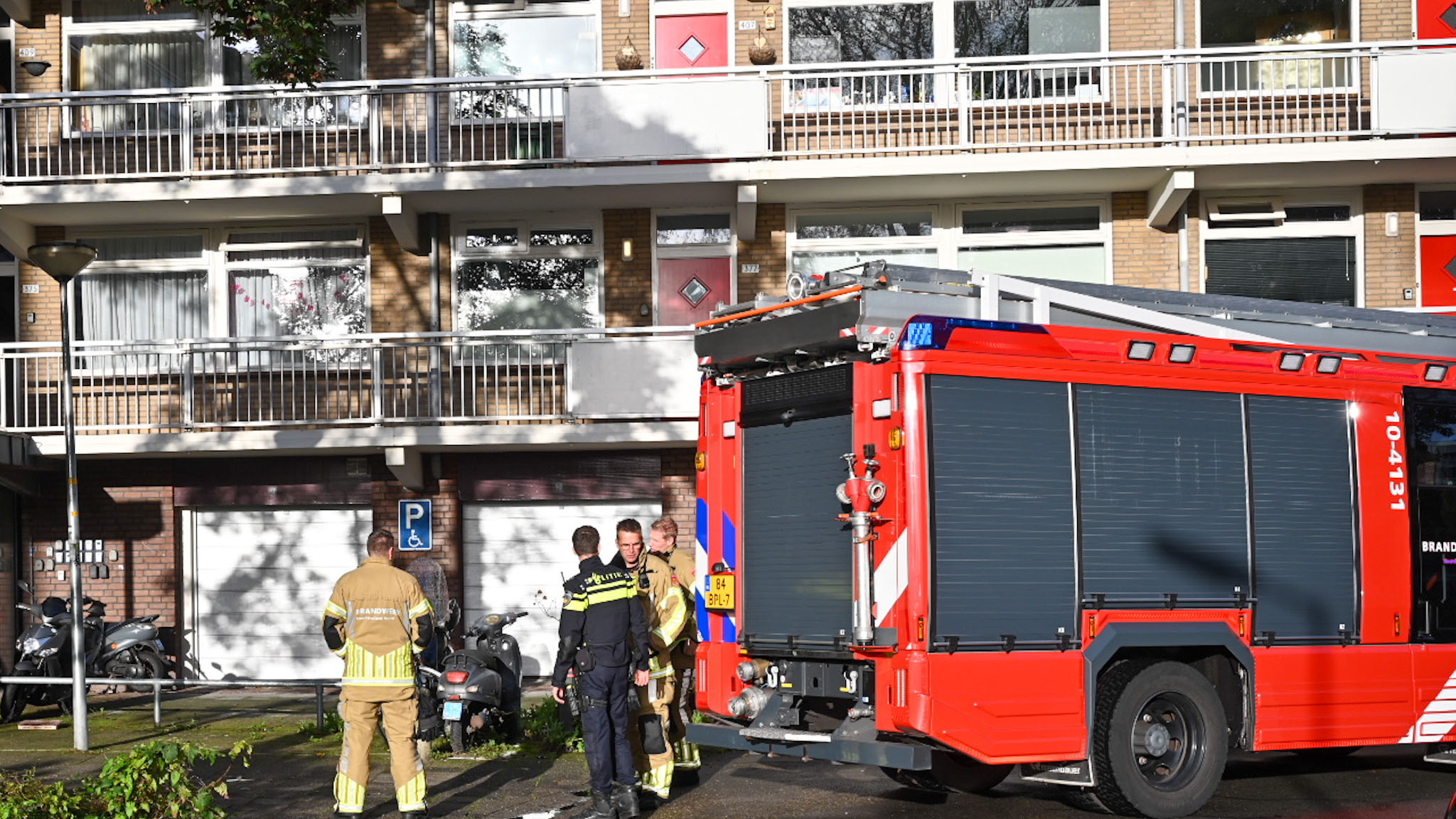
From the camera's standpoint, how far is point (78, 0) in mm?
19812

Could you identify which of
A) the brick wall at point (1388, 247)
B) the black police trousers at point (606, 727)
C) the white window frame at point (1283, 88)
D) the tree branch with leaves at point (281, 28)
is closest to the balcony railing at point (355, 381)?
the tree branch with leaves at point (281, 28)

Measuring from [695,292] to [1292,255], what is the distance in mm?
6698

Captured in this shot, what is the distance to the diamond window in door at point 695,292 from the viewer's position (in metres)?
19.0

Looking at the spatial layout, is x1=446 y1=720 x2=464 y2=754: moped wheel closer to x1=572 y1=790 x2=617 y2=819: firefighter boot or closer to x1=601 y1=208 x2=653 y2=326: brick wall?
x1=572 y1=790 x2=617 y2=819: firefighter boot

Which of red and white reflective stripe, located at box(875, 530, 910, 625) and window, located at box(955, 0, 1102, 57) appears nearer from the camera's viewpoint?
red and white reflective stripe, located at box(875, 530, 910, 625)

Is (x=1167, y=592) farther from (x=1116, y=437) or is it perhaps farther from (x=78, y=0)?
(x=78, y=0)

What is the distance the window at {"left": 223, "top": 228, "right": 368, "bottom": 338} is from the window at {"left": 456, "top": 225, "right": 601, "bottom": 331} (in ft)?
4.10

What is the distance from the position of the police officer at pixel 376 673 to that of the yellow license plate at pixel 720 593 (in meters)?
1.71

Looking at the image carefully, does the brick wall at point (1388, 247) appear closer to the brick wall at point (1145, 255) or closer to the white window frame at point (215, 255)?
the brick wall at point (1145, 255)

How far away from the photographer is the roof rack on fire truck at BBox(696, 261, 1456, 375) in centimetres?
887

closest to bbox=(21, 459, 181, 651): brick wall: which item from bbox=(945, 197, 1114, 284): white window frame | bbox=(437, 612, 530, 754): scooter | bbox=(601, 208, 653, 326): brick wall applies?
bbox=(601, 208, 653, 326): brick wall

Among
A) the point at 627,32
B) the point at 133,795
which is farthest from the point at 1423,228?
the point at 133,795

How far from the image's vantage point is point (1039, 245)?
1872 centimetres

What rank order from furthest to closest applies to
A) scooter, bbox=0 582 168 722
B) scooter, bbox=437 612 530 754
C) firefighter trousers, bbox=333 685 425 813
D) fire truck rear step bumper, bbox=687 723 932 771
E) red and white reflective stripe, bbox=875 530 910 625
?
scooter, bbox=0 582 168 722 → scooter, bbox=437 612 530 754 → firefighter trousers, bbox=333 685 425 813 → red and white reflective stripe, bbox=875 530 910 625 → fire truck rear step bumper, bbox=687 723 932 771
